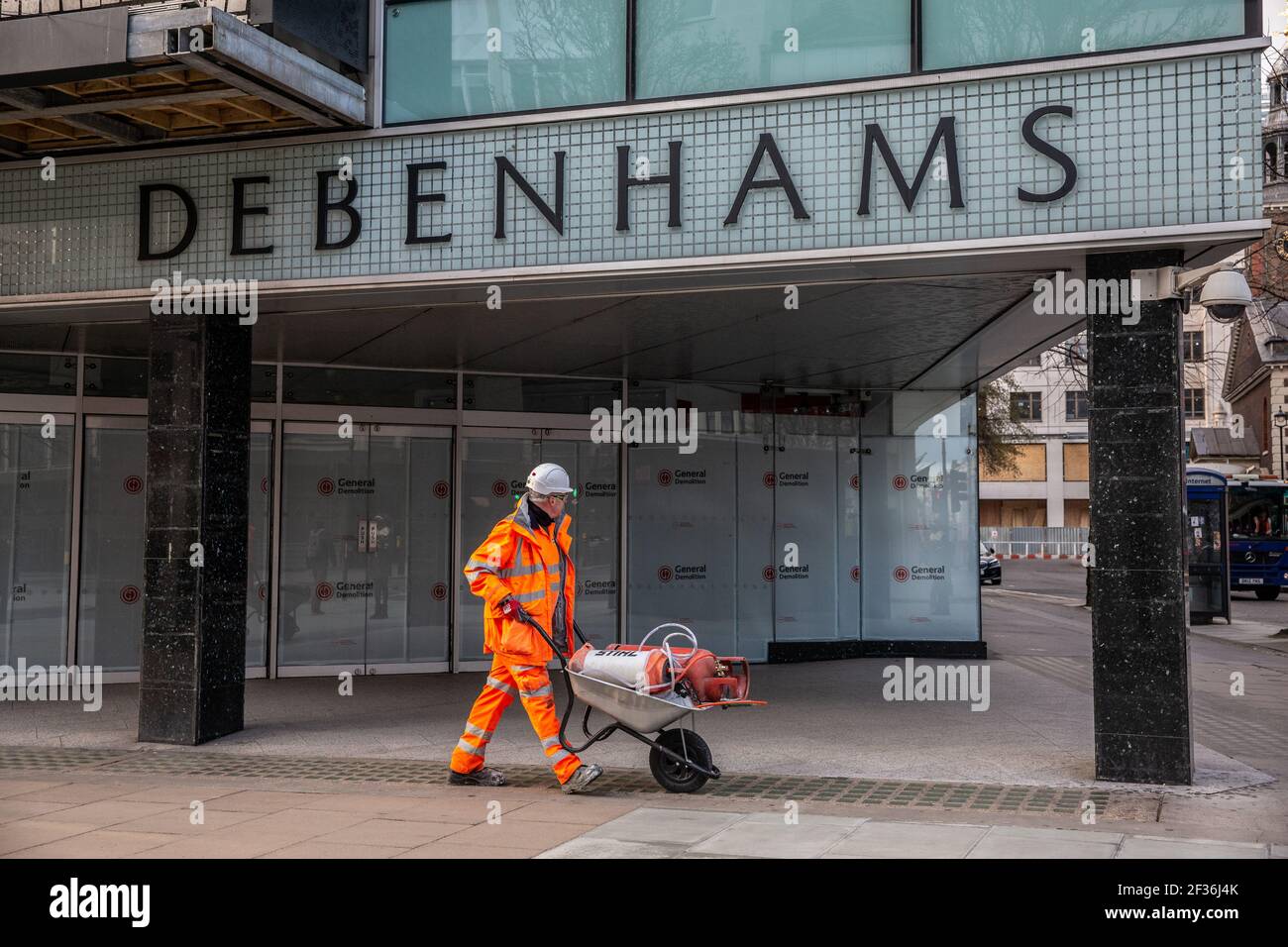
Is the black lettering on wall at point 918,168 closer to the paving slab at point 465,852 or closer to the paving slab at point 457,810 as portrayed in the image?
the paving slab at point 457,810

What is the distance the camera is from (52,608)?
11953 mm

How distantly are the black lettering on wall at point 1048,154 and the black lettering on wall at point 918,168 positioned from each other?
39cm

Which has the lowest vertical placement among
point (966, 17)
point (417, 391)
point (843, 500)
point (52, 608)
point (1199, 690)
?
point (1199, 690)

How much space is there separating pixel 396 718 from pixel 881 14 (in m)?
6.41

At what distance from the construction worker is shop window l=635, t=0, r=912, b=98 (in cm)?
279

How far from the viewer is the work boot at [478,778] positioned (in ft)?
24.3

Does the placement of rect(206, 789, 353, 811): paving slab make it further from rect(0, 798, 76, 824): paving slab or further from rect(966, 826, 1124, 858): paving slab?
rect(966, 826, 1124, 858): paving slab

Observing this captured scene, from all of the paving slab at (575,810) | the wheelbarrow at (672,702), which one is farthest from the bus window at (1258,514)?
the paving slab at (575,810)

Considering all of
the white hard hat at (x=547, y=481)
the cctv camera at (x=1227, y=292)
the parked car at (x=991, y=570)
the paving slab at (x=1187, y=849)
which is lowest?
the paving slab at (x=1187, y=849)

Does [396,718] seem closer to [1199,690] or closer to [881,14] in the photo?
[881,14]

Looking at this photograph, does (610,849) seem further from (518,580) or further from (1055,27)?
(1055,27)

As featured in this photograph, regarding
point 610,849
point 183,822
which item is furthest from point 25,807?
point 610,849

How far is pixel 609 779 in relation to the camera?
7660mm
